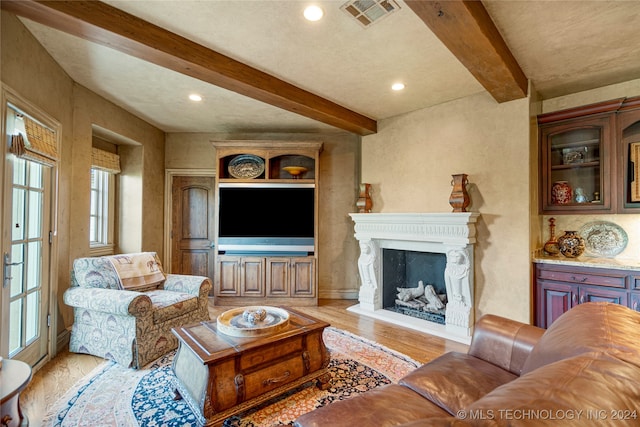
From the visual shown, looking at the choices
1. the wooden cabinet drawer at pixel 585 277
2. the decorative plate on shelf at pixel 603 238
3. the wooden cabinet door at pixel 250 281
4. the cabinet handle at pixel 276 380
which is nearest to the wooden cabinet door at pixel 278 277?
the wooden cabinet door at pixel 250 281

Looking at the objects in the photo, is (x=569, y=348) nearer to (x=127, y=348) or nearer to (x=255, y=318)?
(x=255, y=318)

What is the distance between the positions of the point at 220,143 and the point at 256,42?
7.47 ft

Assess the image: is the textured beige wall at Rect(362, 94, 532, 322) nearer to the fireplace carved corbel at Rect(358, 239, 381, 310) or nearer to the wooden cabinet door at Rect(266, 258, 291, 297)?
the fireplace carved corbel at Rect(358, 239, 381, 310)

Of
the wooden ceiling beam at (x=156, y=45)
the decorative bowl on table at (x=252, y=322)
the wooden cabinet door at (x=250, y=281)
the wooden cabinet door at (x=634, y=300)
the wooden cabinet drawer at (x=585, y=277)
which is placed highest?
the wooden ceiling beam at (x=156, y=45)

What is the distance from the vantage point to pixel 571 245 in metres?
2.96

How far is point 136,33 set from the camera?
2.07 meters

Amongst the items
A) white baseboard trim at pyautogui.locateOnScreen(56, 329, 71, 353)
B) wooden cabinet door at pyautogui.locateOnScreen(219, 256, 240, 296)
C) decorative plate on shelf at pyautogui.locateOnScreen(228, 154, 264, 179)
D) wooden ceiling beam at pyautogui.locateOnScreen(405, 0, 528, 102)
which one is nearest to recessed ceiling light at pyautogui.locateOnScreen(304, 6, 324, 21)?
wooden ceiling beam at pyautogui.locateOnScreen(405, 0, 528, 102)

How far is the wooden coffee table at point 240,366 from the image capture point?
1.71m

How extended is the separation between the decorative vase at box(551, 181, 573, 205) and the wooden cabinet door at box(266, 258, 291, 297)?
3.23m

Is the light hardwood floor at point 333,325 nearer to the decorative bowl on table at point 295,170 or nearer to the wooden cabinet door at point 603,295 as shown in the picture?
the wooden cabinet door at point 603,295

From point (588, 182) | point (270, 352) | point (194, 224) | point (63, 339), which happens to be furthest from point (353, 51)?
point (63, 339)

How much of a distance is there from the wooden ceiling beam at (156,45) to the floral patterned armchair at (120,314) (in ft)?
6.21

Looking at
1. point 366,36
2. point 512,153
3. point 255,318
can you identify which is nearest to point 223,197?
point 255,318

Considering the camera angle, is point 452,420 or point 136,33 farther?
point 136,33
